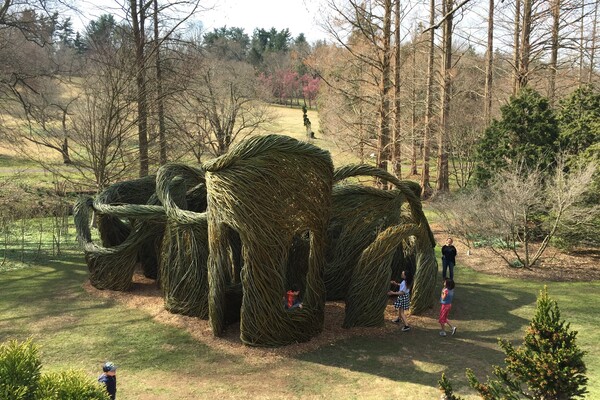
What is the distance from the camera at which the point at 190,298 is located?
33.3ft

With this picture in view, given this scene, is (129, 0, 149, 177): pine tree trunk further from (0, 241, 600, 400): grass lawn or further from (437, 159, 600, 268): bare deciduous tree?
(437, 159, 600, 268): bare deciduous tree

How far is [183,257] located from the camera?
1015 cm

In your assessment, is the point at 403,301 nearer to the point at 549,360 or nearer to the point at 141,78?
the point at 549,360

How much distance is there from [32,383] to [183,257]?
5.56 meters

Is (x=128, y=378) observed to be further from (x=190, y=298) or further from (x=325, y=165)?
(x=325, y=165)

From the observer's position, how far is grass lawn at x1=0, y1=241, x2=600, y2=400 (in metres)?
7.46

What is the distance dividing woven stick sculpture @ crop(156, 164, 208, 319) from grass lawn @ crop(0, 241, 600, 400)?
691mm

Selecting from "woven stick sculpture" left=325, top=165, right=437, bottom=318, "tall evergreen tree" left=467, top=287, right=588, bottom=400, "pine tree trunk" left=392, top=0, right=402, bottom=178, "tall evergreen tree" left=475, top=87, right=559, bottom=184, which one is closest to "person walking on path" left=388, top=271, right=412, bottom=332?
"woven stick sculpture" left=325, top=165, right=437, bottom=318

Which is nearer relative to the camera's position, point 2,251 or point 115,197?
point 115,197

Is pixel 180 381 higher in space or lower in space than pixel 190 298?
lower

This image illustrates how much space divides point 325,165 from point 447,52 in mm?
18154

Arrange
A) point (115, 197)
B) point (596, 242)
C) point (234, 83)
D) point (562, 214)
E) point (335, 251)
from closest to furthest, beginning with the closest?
point (335, 251)
point (115, 197)
point (562, 214)
point (596, 242)
point (234, 83)

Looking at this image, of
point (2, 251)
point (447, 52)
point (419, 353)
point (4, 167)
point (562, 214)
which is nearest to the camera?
point (419, 353)

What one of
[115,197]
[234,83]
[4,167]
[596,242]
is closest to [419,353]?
[115,197]
